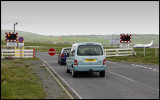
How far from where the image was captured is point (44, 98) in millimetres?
8734

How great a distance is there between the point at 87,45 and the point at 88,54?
511 millimetres

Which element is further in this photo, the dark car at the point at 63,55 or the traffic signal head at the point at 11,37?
the traffic signal head at the point at 11,37

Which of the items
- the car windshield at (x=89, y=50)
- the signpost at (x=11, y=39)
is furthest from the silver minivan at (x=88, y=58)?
the signpost at (x=11, y=39)

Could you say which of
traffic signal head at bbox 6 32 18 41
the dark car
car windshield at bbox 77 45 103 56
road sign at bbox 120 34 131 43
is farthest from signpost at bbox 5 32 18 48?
car windshield at bbox 77 45 103 56

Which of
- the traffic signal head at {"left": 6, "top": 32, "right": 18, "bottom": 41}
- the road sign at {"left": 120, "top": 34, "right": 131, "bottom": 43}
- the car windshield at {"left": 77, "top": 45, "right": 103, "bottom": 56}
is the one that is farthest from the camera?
the road sign at {"left": 120, "top": 34, "right": 131, "bottom": 43}

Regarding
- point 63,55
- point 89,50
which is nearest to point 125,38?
point 63,55

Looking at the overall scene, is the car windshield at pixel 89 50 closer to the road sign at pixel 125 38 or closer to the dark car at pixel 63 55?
the dark car at pixel 63 55

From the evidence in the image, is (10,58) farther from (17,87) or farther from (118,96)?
(118,96)

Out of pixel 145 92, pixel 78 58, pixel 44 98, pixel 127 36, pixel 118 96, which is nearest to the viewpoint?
pixel 44 98

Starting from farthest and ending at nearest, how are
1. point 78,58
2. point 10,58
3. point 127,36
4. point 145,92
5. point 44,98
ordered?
point 127,36, point 10,58, point 78,58, point 145,92, point 44,98

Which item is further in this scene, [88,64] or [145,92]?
[88,64]

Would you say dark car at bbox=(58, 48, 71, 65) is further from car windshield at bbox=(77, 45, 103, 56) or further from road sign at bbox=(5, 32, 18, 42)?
road sign at bbox=(5, 32, 18, 42)

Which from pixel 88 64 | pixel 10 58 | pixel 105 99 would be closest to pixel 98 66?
pixel 88 64

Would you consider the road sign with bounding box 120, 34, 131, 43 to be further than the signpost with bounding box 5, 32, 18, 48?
Yes
